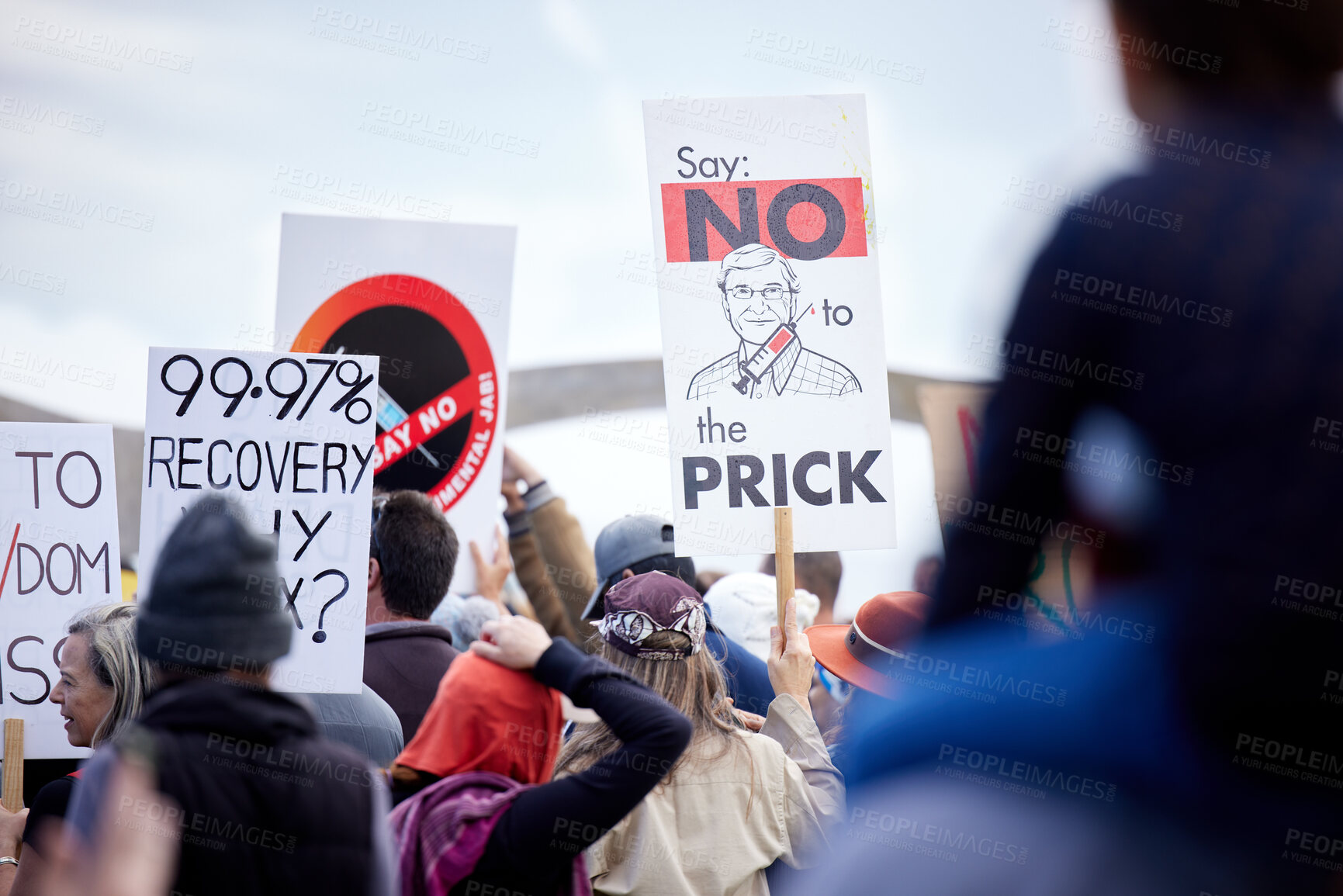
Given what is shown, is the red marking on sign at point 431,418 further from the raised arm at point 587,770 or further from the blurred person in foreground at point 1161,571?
the blurred person in foreground at point 1161,571

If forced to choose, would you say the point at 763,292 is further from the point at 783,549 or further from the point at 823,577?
the point at 823,577

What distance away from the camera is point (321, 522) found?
3590 millimetres

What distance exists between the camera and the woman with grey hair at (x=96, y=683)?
2994mm

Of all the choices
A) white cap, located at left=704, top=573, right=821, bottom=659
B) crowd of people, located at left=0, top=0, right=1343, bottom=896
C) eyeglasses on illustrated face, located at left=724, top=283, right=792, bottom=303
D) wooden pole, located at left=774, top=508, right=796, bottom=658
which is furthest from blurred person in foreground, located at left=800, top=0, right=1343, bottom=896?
white cap, located at left=704, top=573, right=821, bottom=659

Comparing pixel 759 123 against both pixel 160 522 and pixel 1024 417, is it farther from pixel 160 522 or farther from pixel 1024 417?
pixel 1024 417

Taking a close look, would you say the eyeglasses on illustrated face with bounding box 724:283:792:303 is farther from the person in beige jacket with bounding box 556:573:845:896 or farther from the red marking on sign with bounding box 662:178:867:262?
the person in beige jacket with bounding box 556:573:845:896

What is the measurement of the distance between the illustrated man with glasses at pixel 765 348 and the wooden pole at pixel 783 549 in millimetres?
414

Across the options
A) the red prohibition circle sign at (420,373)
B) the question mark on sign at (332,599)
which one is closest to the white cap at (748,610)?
the red prohibition circle sign at (420,373)

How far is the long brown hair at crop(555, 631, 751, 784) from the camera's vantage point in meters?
2.81

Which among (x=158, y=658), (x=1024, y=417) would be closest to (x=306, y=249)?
(x=158, y=658)

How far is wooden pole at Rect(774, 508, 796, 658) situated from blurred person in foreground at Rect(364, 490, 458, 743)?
1129 millimetres

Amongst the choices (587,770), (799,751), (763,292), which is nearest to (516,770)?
(587,770)

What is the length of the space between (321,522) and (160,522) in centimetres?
49

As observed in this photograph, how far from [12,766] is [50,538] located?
84 centimetres
